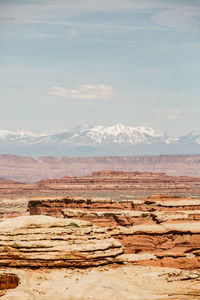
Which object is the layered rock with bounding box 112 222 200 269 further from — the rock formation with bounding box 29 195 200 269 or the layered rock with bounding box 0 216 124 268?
the layered rock with bounding box 0 216 124 268

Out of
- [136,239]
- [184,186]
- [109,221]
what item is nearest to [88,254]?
[136,239]

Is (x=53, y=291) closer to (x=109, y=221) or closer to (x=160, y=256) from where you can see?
(x=160, y=256)

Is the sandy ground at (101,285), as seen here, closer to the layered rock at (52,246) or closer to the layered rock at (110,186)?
the layered rock at (52,246)

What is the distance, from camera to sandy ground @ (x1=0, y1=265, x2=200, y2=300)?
88.5 feet

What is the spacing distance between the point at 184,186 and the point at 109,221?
12646 centimetres

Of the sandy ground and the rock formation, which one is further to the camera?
the rock formation

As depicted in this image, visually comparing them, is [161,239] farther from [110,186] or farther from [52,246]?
[110,186]

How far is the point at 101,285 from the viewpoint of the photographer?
28422 millimetres

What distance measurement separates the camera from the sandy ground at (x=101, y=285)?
26984 millimetres

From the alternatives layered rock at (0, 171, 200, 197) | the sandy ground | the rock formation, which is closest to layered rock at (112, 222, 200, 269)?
the rock formation

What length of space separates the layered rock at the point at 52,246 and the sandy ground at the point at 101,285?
1.50 ft

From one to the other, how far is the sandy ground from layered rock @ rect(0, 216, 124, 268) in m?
0.46


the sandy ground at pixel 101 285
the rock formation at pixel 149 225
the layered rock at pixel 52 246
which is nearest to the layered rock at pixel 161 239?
the rock formation at pixel 149 225

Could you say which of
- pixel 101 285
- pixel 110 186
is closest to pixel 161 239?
pixel 101 285
